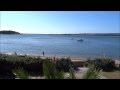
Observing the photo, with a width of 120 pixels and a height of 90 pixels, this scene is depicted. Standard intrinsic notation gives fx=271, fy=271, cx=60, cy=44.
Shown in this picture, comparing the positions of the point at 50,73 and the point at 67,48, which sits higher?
the point at 50,73

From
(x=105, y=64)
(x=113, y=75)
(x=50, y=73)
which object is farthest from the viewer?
(x=105, y=64)

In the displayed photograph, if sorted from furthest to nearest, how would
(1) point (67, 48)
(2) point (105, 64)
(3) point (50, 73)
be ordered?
1. (1) point (67, 48)
2. (2) point (105, 64)
3. (3) point (50, 73)

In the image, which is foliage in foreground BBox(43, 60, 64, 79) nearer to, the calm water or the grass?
the grass

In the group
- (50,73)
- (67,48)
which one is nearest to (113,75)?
(50,73)

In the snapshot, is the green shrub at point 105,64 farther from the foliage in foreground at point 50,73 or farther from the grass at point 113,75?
the foliage in foreground at point 50,73

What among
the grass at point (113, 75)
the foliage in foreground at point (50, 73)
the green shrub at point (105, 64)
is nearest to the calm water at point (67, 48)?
the green shrub at point (105, 64)

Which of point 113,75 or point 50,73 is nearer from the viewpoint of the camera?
point 50,73

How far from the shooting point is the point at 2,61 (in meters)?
13.0

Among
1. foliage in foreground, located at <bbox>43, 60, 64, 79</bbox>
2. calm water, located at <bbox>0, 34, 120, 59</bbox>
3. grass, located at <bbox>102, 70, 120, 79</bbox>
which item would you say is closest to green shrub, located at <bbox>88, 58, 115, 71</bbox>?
grass, located at <bbox>102, 70, 120, 79</bbox>

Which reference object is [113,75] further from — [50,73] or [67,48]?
[67,48]

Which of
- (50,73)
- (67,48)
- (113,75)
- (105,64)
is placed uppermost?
(50,73)
